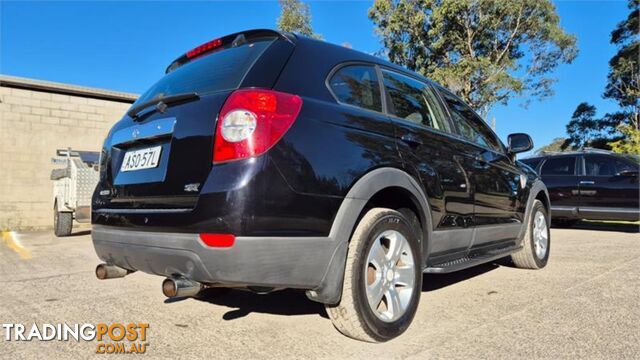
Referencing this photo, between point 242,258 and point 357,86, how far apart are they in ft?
4.45

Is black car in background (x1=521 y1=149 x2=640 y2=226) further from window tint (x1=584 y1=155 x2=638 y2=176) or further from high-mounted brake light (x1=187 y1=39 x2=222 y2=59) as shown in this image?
high-mounted brake light (x1=187 y1=39 x2=222 y2=59)

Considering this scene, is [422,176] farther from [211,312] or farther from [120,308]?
[120,308]

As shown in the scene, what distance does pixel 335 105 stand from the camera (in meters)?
2.46

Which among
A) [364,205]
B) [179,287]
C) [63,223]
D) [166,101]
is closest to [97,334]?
[179,287]

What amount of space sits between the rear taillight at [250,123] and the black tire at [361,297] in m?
0.73

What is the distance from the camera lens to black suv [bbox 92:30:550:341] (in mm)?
2053

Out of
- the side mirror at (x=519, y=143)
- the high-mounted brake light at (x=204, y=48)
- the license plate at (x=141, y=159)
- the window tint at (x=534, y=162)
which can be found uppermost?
the window tint at (x=534, y=162)

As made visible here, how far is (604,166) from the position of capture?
9.05 m

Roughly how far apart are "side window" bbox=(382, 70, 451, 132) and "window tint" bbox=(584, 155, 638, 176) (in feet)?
23.3

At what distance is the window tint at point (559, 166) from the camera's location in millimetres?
9438

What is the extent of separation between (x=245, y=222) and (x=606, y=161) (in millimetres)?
9410

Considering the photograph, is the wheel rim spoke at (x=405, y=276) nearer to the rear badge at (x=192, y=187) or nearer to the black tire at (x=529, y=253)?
the rear badge at (x=192, y=187)

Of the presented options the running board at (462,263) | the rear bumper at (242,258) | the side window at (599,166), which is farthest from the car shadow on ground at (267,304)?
the side window at (599,166)

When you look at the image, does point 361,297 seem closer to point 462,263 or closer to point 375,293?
point 375,293
